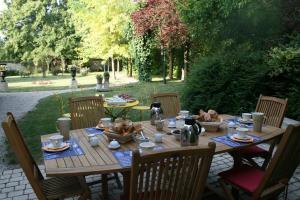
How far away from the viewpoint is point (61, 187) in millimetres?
2541

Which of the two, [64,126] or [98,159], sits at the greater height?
[64,126]

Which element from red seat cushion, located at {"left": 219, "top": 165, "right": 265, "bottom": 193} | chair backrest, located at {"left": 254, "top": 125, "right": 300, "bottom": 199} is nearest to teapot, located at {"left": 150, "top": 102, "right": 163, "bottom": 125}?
red seat cushion, located at {"left": 219, "top": 165, "right": 265, "bottom": 193}

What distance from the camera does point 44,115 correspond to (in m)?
8.26

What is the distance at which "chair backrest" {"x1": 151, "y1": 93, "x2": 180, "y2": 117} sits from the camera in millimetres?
4188

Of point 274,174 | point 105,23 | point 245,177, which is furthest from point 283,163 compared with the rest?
point 105,23

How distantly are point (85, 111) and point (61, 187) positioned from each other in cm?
137

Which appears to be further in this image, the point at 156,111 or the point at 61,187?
the point at 156,111

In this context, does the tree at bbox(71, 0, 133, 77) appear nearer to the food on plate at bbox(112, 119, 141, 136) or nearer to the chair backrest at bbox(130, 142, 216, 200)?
the food on plate at bbox(112, 119, 141, 136)

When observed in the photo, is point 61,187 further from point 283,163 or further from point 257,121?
point 257,121

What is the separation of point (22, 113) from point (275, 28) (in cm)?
728

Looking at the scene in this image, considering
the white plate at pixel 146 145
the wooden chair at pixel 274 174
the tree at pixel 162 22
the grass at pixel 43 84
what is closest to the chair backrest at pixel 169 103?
the wooden chair at pixel 274 174

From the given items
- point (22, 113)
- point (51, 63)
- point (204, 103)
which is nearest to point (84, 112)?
point (204, 103)

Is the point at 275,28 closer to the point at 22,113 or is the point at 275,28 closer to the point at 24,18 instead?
the point at 22,113

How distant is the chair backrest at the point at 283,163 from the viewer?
2.20 m
